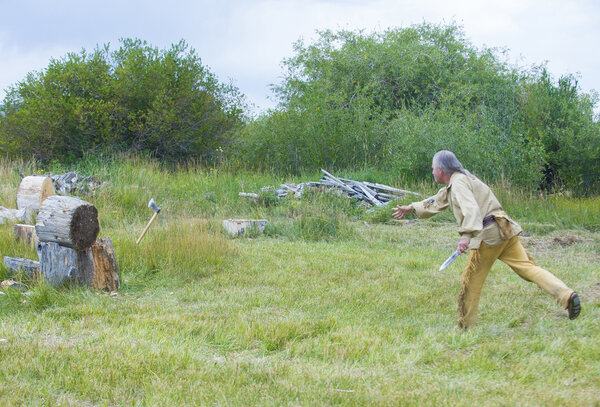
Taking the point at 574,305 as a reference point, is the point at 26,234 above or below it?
above

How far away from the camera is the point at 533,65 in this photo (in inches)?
1122

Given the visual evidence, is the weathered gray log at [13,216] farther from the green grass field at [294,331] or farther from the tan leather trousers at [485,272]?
the tan leather trousers at [485,272]

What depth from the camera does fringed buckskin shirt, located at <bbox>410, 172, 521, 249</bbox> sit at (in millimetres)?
4801

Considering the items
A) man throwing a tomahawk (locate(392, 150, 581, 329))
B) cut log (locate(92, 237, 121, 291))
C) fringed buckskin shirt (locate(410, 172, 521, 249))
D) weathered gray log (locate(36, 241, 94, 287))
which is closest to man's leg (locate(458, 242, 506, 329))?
man throwing a tomahawk (locate(392, 150, 581, 329))

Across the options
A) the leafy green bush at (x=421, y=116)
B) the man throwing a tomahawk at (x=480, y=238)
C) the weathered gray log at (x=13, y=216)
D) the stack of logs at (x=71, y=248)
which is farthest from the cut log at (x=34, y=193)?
the leafy green bush at (x=421, y=116)

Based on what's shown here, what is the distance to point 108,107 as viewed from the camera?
66.0ft

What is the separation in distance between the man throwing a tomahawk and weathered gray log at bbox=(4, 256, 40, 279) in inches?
183

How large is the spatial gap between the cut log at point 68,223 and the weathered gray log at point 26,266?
0.53 m

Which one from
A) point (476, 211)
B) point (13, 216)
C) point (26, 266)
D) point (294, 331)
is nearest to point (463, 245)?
point (476, 211)

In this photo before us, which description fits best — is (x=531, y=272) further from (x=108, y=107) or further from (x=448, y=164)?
(x=108, y=107)

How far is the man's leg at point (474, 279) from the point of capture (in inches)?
201

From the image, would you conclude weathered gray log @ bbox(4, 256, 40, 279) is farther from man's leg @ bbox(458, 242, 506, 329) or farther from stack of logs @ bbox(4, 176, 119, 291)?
man's leg @ bbox(458, 242, 506, 329)

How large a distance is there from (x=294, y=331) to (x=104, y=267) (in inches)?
108

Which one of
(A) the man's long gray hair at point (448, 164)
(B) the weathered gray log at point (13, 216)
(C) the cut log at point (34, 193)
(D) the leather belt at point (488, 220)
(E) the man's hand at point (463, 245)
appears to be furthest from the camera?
(C) the cut log at point (34, 193)
